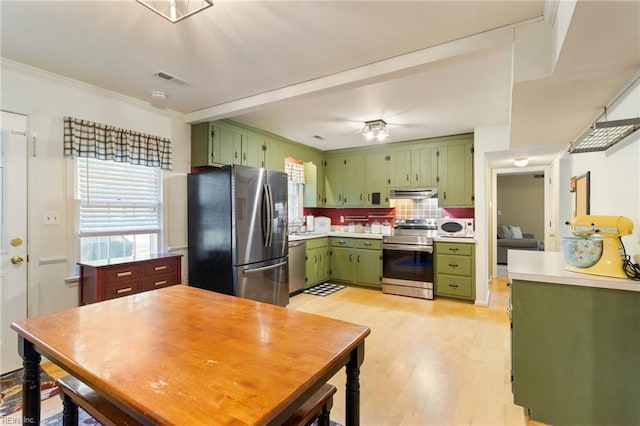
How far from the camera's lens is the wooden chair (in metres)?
1.17

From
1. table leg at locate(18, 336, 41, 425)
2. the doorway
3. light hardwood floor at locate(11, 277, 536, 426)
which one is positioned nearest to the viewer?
table leg at locate(18, 336, 41, 425)

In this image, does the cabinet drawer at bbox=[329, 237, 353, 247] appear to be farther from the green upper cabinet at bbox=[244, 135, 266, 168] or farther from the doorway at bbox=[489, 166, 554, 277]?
the doorway at bbox=[489, 166, 554, 277]

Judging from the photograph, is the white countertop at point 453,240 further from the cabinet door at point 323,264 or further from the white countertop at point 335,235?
the cabinet door at point 323,264

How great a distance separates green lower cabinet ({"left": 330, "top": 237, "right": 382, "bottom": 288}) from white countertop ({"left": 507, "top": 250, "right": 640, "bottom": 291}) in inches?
104

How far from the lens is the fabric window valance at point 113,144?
2.64m

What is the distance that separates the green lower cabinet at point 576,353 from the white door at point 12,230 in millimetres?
3573

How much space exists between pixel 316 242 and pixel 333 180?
1294 millimetres

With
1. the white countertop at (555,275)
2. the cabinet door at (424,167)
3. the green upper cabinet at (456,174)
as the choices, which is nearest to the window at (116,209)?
the white countertop at (555,275)

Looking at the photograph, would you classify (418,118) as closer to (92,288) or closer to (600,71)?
(600,71)

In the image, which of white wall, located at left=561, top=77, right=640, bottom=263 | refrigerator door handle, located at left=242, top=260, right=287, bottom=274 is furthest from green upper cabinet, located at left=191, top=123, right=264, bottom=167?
white wall, located at left=561, top=77, right=640, bottom=263

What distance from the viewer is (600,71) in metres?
1.54

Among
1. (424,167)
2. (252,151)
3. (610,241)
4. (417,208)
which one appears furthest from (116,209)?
(417,208)

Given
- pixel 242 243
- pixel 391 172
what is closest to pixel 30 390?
pixel 242 243

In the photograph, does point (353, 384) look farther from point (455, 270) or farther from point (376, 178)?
point (376, 178)
